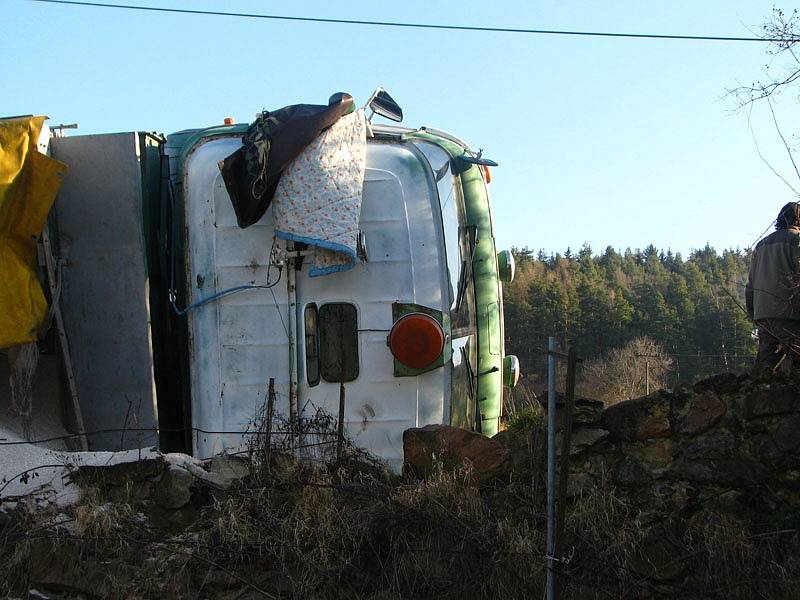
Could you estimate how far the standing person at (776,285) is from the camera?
5.02 m

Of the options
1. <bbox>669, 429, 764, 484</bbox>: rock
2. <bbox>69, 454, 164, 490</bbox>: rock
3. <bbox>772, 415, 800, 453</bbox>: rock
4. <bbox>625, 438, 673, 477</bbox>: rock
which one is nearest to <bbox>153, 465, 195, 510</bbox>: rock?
<bbox>69, 454, 164, 490</bbox>: rock

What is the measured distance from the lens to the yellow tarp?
4.94 metres

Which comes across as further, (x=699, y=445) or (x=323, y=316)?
(x=323, y=316)

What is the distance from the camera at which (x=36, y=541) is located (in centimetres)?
428

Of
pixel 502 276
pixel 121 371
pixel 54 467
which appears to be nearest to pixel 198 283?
pixel 121 371

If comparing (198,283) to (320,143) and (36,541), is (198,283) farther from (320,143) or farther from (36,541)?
(36,541)

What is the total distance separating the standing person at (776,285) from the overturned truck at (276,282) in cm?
175

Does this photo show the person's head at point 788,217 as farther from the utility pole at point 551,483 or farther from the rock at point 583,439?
the utility pole at point 551,483

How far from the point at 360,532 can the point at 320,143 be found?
2.14 m

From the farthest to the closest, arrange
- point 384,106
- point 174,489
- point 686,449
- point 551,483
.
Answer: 1. point 384,106
2. point 174,489
3. point 686,449
4. point 551,483

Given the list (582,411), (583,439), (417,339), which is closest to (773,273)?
(582,411)

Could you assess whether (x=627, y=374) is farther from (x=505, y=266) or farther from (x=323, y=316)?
(x=323, y=316)

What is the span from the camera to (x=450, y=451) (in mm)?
4637

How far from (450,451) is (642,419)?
3.22ft
